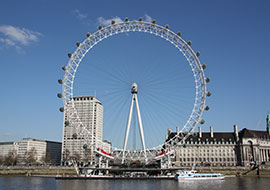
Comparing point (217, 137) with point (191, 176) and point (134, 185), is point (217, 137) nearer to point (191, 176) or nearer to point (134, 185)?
point (191, 176)

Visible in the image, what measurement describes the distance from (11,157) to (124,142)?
9208cm

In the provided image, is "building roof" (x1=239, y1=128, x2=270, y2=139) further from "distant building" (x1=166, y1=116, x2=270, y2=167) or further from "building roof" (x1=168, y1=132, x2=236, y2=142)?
"building roof" (x1=168, y1=132, x2=236, y2=142)

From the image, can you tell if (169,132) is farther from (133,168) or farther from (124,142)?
(124,142)

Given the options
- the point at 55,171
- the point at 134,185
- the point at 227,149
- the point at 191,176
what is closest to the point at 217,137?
the point at 227,149

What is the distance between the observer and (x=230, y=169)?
91625mm

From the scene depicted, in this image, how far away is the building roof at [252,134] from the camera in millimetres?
118775

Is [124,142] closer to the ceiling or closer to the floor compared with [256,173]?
closer to the ceiling

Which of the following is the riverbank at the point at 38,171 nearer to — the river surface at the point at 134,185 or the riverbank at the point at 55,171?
the riverbank at the point at 55,171

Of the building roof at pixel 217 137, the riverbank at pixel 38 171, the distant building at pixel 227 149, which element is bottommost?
the riverbank at pixel 38 171

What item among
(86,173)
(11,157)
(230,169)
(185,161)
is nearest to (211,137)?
(185,161)

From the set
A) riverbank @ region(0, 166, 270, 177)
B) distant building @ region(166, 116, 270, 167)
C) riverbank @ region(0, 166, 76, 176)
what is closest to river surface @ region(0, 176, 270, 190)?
riverbank @ region(0, 166, 270, 177)

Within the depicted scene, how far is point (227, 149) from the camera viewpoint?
121062 mm

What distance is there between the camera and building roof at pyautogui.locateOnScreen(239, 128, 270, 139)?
11878cm

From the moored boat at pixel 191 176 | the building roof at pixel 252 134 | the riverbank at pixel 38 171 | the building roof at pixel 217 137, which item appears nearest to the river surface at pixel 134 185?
the moored boat at pixel 191 176
